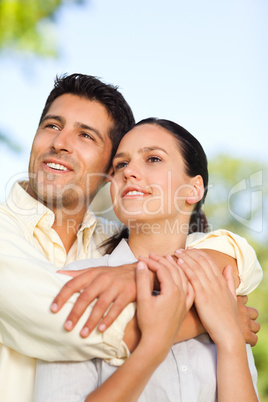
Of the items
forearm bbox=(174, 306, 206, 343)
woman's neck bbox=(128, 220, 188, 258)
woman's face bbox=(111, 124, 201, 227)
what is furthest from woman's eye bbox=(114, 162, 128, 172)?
forearm bbox=(174, 306, 206, 343)

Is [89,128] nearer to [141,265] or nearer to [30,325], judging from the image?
[141,265]

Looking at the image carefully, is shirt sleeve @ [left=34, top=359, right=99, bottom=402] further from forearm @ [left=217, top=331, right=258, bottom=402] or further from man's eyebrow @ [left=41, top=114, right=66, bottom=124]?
man's eyebrow @ [left=41, top=114, right=66, bottom=124]

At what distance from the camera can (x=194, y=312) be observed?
1.71 meters

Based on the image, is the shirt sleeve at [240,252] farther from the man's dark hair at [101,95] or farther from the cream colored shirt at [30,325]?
the man's dark hair at [101,95]

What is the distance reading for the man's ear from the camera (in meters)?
2.21

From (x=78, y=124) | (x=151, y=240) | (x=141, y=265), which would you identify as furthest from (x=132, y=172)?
(x=78, y=124)

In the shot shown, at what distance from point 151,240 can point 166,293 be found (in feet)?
1.97

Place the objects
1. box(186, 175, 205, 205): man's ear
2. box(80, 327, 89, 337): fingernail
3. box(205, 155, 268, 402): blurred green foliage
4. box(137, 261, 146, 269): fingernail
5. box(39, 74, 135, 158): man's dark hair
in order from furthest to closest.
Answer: box(205, 155, 268, 402): blurred green foliage, box(39, 74, 135, 158): man's dark hair, box(186, 175, 205, 205): man's ear, box(137, 261, 146, 269): fingernail, box(80, 327, 89, 337): fingernail

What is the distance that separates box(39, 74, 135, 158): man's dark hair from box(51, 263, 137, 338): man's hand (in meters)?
1.31

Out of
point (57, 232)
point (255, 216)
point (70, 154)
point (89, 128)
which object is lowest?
point (57, 232)

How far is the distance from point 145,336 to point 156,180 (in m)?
0.77

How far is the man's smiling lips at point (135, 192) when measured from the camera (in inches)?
78.5

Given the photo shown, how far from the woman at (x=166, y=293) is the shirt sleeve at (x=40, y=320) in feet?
0.25

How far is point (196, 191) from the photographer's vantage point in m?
2.24
